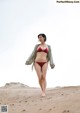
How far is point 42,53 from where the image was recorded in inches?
582

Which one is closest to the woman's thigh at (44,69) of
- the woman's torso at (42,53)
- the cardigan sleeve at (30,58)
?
the woman's torso at (42,53)

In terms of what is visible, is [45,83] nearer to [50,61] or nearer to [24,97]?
[50,61]

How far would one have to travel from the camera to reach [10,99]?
17141 mm

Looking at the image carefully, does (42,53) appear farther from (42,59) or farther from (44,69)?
(44,69)

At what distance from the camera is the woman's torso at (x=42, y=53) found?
14.7 meters

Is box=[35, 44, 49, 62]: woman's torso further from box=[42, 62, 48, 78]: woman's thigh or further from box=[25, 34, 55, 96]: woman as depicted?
box=[42, 62, 48, 78]: woman's thigh

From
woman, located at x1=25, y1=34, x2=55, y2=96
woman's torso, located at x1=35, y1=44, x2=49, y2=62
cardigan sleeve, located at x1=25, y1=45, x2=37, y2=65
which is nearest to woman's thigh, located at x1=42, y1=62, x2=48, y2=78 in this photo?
woman, located at x1=25, y1=34, x2=55, y2=96

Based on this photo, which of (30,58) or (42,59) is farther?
(30,58)

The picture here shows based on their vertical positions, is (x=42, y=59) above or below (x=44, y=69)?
above

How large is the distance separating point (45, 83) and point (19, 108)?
5.08ft

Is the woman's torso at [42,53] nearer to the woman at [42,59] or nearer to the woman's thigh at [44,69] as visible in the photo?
the woman at [42,59]

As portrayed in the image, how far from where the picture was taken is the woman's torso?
48.3ft

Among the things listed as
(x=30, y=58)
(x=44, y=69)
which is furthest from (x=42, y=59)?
(x=30, y=58)

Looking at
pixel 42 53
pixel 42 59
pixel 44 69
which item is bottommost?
pixel 44 69
